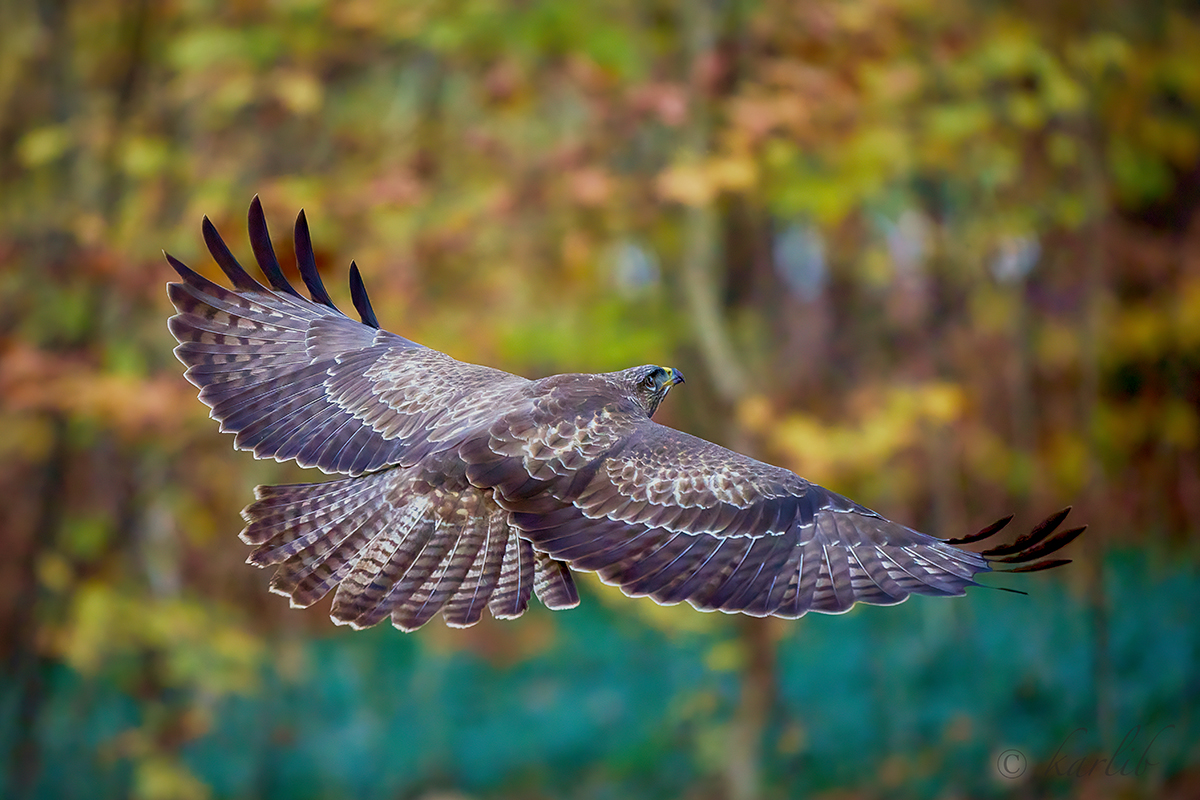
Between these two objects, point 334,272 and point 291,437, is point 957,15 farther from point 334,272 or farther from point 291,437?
point 291,437

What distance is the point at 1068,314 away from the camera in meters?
10.4

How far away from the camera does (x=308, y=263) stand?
478 cm

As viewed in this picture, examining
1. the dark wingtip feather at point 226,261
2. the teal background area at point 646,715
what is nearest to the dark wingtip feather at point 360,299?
the dark wingtip feather at point 226,261

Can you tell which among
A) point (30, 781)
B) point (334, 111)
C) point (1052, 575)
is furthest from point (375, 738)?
point (1052, 575)

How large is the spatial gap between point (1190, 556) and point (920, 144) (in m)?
5.69

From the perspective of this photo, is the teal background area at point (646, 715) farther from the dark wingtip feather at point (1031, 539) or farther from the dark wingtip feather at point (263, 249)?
the dark wingtip feather at point (1031, 539)

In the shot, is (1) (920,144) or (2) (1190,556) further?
(2) (1190,556)

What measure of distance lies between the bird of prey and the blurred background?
347cm

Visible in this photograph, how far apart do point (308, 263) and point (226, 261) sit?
31 centimetres

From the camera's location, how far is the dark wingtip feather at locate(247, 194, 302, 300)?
447 centimetres

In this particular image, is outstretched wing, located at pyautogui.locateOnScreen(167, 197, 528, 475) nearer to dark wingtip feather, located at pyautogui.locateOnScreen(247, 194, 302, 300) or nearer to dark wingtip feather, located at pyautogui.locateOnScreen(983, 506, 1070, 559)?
dark wingtip feather, located at pyautogui.locateOnScreen(247, 194, 302, 300)

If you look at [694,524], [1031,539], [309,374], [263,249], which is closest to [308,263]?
[263,249]

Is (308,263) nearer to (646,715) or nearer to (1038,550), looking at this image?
(1038,550)

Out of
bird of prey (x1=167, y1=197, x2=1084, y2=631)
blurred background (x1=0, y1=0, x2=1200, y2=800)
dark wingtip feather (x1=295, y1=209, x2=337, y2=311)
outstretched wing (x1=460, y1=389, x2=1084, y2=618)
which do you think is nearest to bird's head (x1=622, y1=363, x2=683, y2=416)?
bird of prey (x1=167, y1=197, x2=1084, y2=631)
